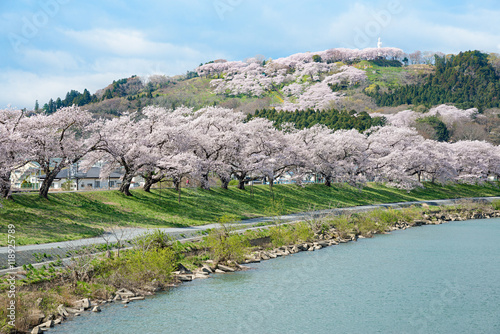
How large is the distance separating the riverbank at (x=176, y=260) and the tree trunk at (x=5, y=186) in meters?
13.4

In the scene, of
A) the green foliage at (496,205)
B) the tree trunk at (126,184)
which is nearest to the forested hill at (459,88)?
the green foliage at (496,205)

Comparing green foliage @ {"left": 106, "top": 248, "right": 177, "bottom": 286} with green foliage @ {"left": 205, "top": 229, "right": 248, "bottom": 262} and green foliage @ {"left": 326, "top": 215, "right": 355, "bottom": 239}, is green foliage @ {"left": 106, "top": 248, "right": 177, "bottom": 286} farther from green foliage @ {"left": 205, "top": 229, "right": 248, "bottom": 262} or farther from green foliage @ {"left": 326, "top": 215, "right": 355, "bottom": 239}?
green foliage @ {"left": 326, "top": 215, "right": 355, "bottom": 239}

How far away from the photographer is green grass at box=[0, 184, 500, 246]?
30812mm

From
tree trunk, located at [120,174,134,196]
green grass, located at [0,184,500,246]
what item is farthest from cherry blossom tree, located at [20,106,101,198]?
tree trunk, located at [120,174,134,196]

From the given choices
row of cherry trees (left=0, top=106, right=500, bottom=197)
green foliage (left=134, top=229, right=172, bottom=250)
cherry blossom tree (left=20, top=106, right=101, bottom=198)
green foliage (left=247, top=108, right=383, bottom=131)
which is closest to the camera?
green foliage (left=134, top=229, right=172, bottom=250)

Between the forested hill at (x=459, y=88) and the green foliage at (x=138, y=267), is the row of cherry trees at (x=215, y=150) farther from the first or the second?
the forested hill at (x=459, y=88)

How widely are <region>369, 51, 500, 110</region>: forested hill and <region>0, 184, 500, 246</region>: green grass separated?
9394cm

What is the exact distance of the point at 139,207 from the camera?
41250 millimetres

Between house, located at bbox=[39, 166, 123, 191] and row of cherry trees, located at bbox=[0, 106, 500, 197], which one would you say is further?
house, located at bbox=[39, 166, 123, 191]

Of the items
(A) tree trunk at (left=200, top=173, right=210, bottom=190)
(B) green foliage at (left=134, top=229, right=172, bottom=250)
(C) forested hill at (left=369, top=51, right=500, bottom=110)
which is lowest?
(B) green foliage at (left=134, top=229, right=172, bottom=250)

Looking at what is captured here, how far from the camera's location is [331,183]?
72.5 m

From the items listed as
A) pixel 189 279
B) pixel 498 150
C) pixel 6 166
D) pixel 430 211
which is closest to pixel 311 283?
pixel 189 279

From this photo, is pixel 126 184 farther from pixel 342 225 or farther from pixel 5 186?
pixel 342 225

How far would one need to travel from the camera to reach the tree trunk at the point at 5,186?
3240cm
